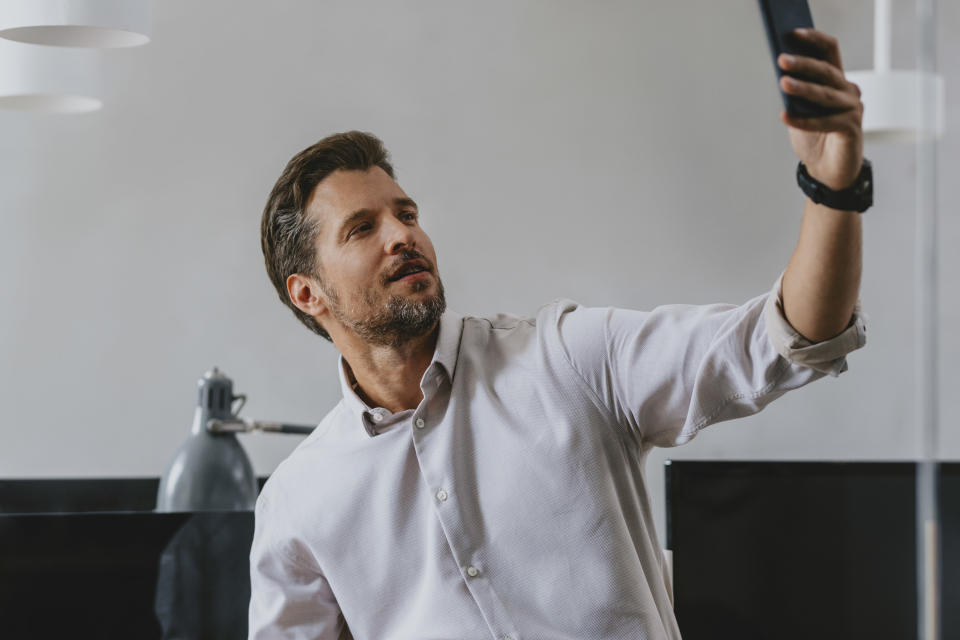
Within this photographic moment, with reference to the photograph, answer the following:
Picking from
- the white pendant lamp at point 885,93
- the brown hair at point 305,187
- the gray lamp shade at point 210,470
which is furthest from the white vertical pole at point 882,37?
the gray lamp shade at point 210,470

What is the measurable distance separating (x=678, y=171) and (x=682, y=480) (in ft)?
4.27

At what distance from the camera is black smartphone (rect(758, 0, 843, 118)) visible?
0.62 metres

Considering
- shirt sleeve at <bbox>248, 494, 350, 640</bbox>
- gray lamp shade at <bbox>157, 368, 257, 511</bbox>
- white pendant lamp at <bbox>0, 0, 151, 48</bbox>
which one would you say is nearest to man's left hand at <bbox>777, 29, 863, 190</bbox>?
shirt sleeve at <bbox>248, 494, 350, 640</bbox>

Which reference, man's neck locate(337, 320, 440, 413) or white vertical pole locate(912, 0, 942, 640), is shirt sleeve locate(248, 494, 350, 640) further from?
white vertical pole locate(912, 0, 942, 640)

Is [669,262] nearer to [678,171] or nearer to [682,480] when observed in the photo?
[678,171]

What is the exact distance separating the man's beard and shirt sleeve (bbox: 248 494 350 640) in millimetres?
244

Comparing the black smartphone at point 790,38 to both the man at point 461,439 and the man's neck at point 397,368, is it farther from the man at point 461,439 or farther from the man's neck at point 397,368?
the man's neck at point 397,368

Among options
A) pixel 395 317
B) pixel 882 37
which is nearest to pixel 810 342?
pixel 882 37

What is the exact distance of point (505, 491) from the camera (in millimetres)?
1173

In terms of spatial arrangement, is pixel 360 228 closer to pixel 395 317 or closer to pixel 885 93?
pixel 395 317

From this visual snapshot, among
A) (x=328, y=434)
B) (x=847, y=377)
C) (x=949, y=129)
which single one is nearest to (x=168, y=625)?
(x=328, y=434)

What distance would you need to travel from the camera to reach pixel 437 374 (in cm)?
124

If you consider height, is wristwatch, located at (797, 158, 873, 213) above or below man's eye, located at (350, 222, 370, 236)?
above

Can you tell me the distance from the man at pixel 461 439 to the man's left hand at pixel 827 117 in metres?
0.21
